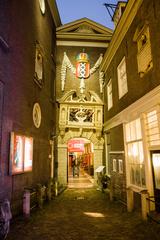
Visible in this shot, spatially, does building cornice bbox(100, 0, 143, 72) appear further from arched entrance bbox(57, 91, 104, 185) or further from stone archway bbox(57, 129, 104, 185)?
stone archway bbox(57, 129, 104, 185)

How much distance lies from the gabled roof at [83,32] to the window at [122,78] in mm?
5726

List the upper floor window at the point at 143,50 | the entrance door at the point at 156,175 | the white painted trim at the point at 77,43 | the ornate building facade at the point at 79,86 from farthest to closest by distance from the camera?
the white painted trim at the point at 77,43 < the ornate building facade at the point at 79,86 < the upper floor window at the point at 143,50 < the entrance door at the point at 156,175

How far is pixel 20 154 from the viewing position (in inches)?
242

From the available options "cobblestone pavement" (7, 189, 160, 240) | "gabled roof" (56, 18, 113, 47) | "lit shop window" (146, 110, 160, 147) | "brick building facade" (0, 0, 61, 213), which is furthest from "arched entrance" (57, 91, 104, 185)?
"lit shop window" (146, 110, 160, 147)

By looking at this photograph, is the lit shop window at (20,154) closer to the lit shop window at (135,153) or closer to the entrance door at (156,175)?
the lit shop window at (135,153)

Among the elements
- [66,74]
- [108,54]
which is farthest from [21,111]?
[66,74]

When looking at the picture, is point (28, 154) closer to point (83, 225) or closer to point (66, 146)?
point (83, 225)

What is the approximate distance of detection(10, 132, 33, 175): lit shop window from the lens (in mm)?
5587

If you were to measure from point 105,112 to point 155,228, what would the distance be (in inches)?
317

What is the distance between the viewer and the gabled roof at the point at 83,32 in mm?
13219

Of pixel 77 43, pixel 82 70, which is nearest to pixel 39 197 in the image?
pixel 82 70

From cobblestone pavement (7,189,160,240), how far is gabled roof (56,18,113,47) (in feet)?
36.5

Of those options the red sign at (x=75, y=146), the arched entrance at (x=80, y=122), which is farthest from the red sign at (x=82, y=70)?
the red sign at (x=75, y=146)

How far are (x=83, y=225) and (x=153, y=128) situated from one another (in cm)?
346
